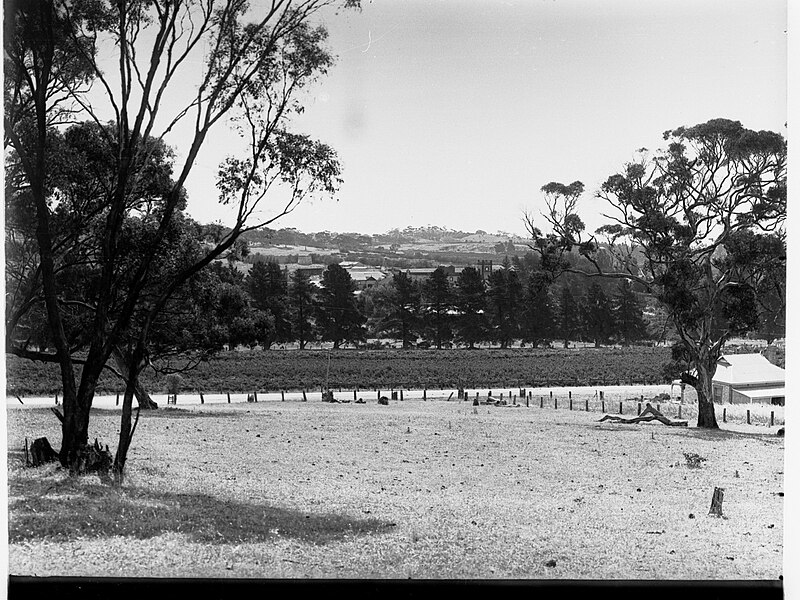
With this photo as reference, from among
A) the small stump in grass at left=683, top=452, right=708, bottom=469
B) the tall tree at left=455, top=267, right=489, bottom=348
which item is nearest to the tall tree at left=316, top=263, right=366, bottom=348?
the tall tree at left=455, top=267, right=489, bottom=348

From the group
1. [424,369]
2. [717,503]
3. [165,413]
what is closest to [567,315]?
[424,369]

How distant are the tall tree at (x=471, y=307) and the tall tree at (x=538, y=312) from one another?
0.22m

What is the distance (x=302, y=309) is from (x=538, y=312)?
3.95 feet

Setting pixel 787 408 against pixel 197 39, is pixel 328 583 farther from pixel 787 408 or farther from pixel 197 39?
pixel 197 39

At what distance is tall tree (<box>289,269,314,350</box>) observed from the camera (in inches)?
155

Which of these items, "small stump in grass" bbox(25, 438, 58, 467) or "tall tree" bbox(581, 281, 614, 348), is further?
"tall tree" bbox(581, 281, 614, 348)

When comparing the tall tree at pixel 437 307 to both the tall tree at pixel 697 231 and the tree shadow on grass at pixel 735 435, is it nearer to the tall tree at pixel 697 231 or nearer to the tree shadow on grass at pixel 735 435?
the tall tree at pixel 697 231

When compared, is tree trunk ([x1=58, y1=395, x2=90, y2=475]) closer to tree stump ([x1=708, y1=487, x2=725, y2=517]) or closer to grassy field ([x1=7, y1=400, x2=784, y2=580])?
grassy field ([x1=7, y1=400, x2=784, y2=580])

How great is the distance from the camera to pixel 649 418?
13.1ft

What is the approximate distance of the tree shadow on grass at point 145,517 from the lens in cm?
359

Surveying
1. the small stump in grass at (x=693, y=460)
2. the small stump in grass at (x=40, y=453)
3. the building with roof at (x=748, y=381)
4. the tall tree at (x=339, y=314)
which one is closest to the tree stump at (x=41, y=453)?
the small stump in grass at (x=40, y=453)

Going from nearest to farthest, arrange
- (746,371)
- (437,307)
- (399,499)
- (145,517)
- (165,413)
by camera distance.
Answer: (145,517), (399,499), (165,413), (746,371), (437,307)

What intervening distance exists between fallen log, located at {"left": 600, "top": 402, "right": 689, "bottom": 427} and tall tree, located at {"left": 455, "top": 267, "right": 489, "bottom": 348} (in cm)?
80

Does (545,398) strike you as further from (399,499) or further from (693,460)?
(399,499)
